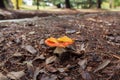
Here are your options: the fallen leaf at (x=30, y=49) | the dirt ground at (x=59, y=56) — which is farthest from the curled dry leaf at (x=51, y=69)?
the fallen leaf at (x=30, y=49)

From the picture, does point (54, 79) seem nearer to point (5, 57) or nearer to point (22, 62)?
point (22, 62)

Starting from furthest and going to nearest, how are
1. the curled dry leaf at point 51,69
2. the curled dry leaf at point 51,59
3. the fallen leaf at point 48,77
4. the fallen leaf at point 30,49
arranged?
the fallen leaf at point 30,49 → the curled dry leaf at point 51,59 → the curled dry leaf at point 51,69 → the fallen leaf at point 48,77

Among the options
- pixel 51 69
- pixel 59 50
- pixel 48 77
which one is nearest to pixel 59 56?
pixel 59 50

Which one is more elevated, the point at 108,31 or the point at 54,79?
the point at 108,31

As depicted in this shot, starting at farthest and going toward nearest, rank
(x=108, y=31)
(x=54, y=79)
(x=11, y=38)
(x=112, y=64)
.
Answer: (x=108, y=31), (x=11, y=38), (x=112, y=64), (x=54, y=79)

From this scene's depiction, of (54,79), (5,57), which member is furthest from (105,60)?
(5,57)

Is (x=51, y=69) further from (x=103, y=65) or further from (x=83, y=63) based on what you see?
(x=103, y=65)

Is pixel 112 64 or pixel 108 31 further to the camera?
pixel 108 31

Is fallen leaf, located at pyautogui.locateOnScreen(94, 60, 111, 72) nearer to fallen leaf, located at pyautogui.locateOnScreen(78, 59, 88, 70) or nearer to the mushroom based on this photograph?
fallen leaf, located at pyautogui.locateOnScreen(78, 59, 88, 70)

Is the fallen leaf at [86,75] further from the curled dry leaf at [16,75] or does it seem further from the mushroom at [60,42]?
the curled dry leaf at [16,75]
